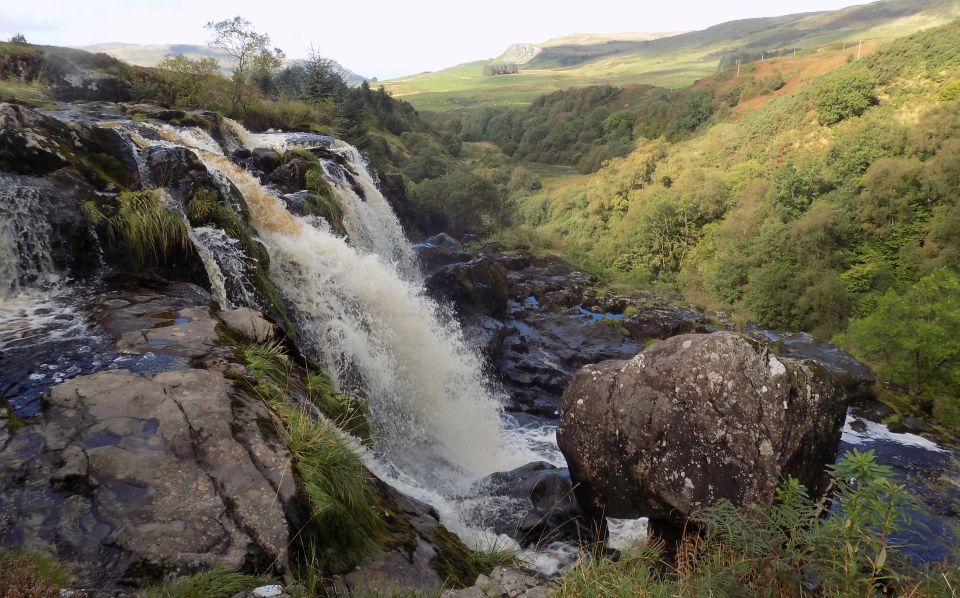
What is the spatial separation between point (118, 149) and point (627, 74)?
157726 millimetres

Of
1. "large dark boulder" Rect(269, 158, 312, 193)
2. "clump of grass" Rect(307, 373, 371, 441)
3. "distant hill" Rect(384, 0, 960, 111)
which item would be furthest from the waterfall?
"distant hill" Rect(384, 0, 960, 111)

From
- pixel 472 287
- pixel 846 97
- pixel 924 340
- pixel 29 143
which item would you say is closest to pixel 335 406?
pixel 29 143

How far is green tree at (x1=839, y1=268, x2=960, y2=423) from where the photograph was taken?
43.5 ft

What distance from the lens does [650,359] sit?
7.26 metres

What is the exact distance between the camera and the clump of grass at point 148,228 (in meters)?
7.18

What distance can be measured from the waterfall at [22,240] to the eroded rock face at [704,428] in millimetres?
8019

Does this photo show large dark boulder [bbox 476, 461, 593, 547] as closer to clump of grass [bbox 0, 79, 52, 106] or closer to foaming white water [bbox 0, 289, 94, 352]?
foaming white water [bbox 0, 289, 94, 352]

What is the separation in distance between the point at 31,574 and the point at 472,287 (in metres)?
15.9

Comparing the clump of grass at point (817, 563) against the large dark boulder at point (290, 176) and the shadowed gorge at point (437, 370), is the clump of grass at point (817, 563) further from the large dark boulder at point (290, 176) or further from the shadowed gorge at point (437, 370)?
the large dark boulder at point (290, 176)

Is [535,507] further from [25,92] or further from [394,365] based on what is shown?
[25,92]

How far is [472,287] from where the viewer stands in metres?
18.1

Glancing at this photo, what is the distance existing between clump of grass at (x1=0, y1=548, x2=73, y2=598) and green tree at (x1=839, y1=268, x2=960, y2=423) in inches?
707

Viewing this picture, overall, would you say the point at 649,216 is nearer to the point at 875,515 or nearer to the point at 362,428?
the point at 362,428

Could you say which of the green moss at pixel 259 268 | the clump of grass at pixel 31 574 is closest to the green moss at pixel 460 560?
the clump of grass at pixel 31 574
